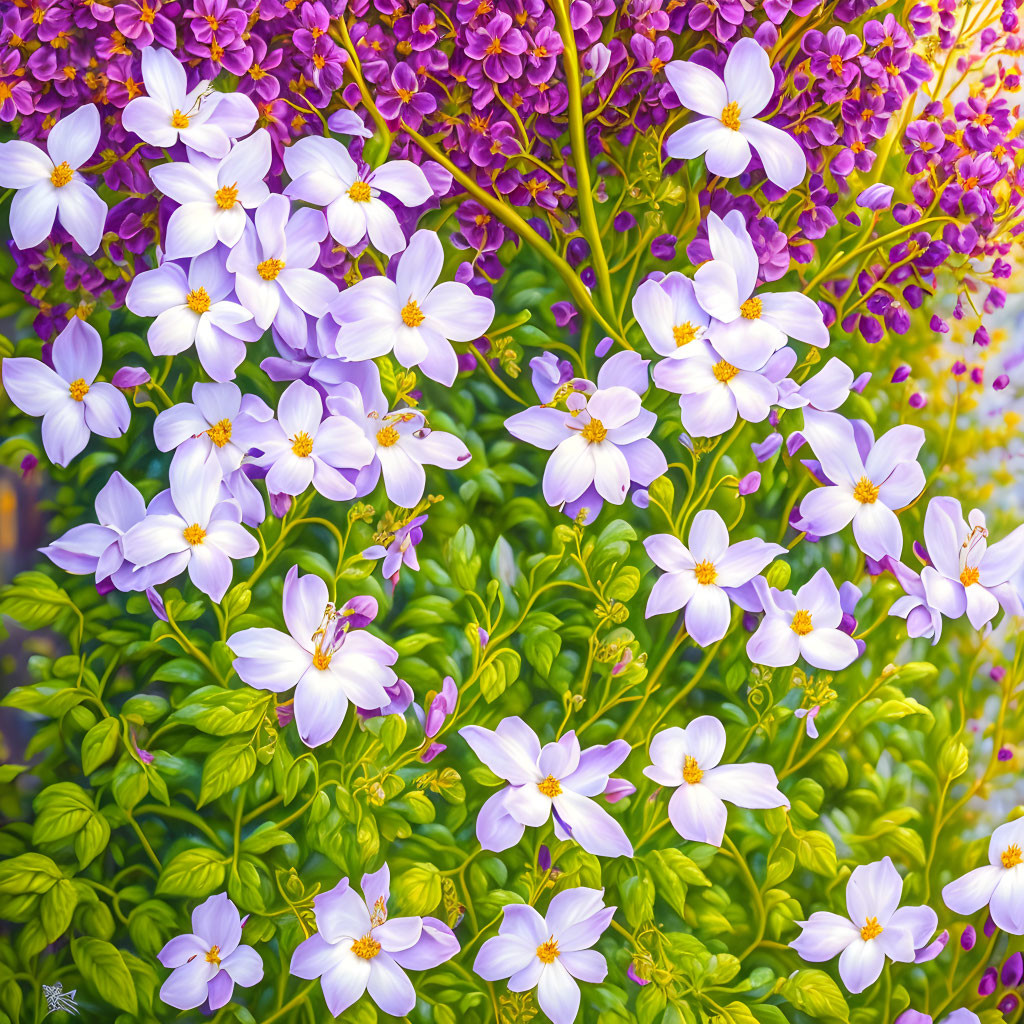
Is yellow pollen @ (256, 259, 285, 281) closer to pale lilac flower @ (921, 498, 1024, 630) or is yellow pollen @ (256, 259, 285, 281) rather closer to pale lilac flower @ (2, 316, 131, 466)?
pale lilac flower @ (2, 316, 131, 466)

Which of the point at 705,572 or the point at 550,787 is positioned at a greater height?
the point at 705,572

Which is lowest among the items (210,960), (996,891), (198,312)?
(210,960)

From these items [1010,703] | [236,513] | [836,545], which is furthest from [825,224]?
[236,513]

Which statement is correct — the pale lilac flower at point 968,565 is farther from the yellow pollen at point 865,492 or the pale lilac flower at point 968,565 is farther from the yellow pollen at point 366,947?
the yellow pollen at point 366,947

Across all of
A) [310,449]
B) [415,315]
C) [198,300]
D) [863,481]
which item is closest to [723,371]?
[863,481]

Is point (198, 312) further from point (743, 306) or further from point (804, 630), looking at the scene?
point (804, 630)

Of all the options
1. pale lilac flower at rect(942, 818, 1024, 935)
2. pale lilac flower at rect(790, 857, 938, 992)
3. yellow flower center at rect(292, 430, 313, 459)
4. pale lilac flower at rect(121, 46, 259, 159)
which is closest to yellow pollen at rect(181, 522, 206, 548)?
yellow flower center at rect(292, 430, 313, 459)
